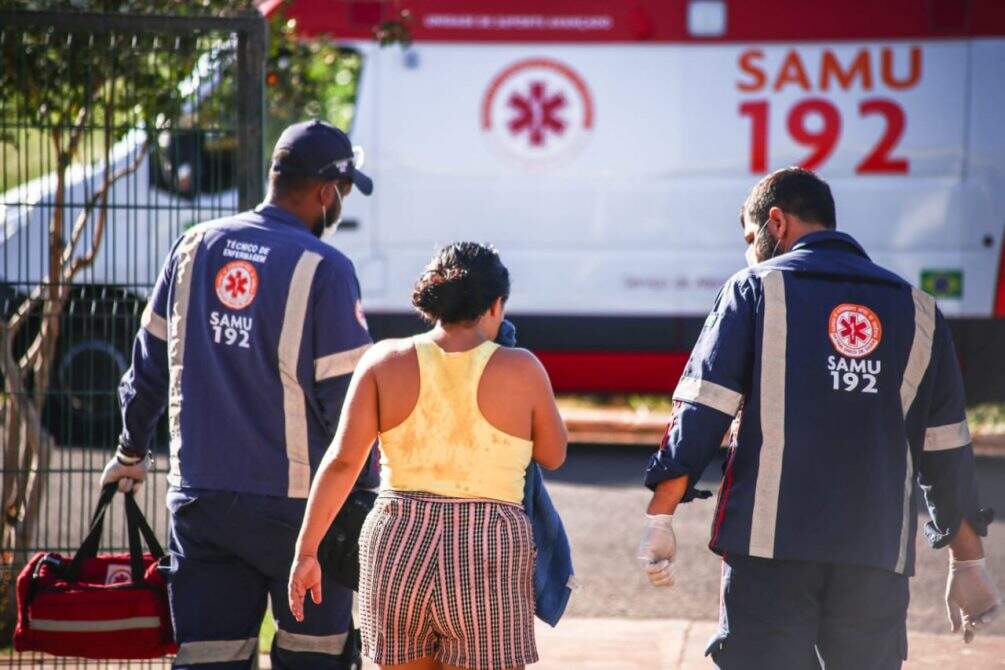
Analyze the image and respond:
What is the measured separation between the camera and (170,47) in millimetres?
5168

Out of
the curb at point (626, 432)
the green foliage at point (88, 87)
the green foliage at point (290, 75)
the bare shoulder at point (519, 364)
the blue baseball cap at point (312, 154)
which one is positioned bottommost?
the curb at point (626, 432)

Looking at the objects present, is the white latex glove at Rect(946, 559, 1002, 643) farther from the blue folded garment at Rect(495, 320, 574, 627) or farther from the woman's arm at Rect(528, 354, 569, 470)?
the woman's arm at Rect(528, 354, 569, 470)

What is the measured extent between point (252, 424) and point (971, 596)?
1.82 m

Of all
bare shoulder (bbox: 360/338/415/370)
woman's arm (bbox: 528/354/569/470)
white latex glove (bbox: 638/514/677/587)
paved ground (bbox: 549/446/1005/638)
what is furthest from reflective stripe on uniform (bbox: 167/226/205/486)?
paved ground (bbox: 549/446/1005/638)

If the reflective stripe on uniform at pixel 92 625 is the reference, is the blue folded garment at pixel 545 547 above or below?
above

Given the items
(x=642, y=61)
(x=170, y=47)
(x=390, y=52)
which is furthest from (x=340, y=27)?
Answer: (x=170, y=47)

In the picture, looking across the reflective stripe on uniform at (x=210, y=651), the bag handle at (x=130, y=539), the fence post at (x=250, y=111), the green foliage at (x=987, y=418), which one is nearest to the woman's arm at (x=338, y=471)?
the reflective stripe on uniform at (x=210, y=651)

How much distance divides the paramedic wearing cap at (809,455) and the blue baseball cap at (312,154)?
3.64 ft

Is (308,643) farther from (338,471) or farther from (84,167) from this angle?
(84,167)

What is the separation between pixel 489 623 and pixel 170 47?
2.80 metres

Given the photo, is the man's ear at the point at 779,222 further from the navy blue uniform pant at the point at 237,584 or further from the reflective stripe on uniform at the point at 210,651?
the reflective stripe on uniform at the point at 210,651

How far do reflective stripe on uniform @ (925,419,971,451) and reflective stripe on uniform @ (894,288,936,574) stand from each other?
0.11m

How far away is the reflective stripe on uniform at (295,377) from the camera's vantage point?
3.64 metres

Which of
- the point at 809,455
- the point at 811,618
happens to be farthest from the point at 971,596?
the point at 809,455
